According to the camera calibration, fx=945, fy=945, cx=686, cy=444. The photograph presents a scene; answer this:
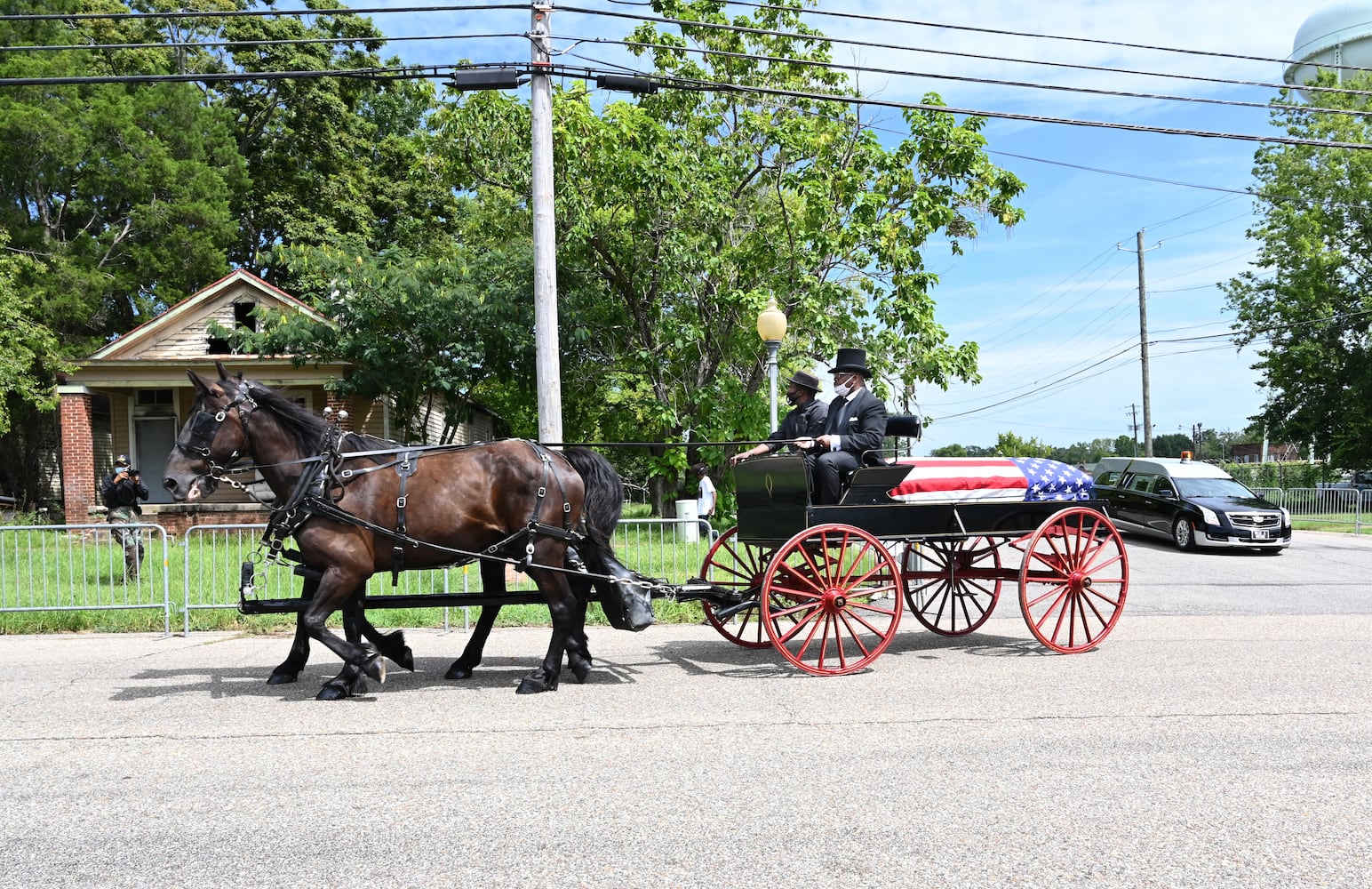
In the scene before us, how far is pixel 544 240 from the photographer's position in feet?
35.8

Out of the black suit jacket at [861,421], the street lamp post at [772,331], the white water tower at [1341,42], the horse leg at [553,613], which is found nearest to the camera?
the horse leg at [553,613]

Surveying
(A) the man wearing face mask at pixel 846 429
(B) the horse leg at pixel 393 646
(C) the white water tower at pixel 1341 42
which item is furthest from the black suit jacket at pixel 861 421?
(C) the white water tower at pixel 1341 42

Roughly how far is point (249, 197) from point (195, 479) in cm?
Answer: 3172

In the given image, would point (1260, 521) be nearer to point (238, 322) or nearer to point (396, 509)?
point (396, 509)

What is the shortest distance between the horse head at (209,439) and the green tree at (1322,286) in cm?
3733

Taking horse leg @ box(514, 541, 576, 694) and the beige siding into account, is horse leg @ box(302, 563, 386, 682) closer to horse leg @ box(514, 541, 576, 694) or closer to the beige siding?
horse leg @ box(514, 541, 576, 694)

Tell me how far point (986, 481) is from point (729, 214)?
40.5 feet

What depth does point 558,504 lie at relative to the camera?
705 centimetres

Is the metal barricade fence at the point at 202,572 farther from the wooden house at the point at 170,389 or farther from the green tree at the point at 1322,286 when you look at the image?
the green tree at the point at 1322,286

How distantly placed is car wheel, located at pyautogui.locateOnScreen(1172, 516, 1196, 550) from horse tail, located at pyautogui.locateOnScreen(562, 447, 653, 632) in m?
15.3

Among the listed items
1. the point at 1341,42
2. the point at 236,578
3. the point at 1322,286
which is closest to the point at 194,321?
the point at 236,578

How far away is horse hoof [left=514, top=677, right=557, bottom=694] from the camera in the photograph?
668 cm

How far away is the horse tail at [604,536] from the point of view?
7035 millimetres

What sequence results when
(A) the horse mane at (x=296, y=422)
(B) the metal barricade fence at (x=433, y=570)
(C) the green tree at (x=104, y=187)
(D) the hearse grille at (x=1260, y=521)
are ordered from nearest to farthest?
1. (A) the horse mane at (x=296, y=422)
2. (B) the metal barricade fence at (x=433, y=570)
3. (D) the hearse grille at (x=1260, y=521)
4. (C) the green tree at (x=104, y=187)
